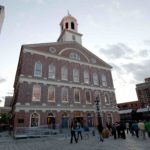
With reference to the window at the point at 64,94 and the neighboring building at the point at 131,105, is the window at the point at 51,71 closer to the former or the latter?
the window at the point at 64,94

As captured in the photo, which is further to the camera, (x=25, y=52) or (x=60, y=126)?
(x=25, y=52)

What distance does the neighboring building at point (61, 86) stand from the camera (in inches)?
805

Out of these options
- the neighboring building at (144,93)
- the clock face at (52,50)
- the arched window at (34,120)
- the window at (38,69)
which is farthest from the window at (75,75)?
the neighboring building at (144,93)

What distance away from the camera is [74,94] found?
82.4 ft

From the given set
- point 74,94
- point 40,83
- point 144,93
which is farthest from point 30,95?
point 144,93

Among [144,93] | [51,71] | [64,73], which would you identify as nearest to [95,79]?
[64,73]

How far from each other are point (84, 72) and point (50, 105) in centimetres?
1045

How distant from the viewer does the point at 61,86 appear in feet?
78.9

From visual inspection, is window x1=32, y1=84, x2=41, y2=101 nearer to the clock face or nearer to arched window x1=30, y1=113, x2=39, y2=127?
arched window x1=30, y1=113, x2=39, y2=127

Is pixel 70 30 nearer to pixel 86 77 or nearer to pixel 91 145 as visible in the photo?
pixel 86 77

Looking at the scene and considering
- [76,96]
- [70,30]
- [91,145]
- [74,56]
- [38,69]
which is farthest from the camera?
[70,30]

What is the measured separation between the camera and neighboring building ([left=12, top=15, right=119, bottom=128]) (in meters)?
20.4

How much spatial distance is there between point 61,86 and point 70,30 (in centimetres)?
1573

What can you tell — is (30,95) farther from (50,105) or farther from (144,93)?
(144,93)
